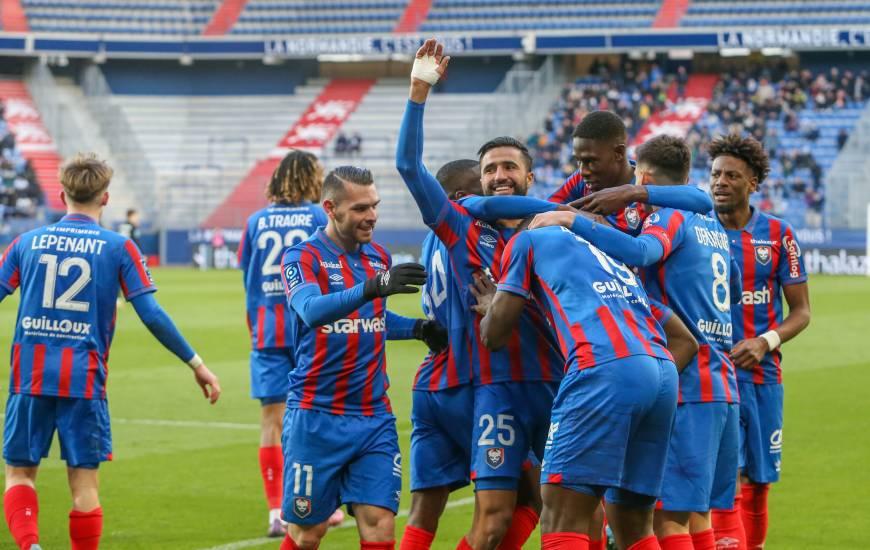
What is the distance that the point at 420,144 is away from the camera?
19.1 ft

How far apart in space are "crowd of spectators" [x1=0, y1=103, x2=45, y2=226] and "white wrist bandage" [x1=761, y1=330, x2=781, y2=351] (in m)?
37.7

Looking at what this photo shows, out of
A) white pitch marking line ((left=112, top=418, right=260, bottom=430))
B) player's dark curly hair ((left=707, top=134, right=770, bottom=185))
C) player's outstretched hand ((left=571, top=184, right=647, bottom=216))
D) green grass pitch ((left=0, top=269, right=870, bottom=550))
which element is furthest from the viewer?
white pitch marking line ((left=112, top=418, right=260, bottom=430))

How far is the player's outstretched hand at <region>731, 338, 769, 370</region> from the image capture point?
6652 mm

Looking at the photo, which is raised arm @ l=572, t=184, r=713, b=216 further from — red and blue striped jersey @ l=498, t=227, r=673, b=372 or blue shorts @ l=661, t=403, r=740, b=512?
blue shorts @ l=661, t=403, r=740, b=512

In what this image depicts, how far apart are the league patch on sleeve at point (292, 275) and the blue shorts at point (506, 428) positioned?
907mm

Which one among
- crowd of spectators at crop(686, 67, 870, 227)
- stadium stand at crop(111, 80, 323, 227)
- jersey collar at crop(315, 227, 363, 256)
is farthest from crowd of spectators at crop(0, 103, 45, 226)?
jersey collar at crop(315, 227, 363, 256)

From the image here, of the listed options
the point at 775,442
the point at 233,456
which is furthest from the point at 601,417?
the point at 233,456

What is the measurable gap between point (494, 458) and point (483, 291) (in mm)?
695

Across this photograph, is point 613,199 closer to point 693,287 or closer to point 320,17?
point 693,287

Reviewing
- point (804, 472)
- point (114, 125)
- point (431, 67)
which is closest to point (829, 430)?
point (804, 472)

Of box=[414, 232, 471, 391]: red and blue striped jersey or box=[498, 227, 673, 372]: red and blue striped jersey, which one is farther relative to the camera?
box=[414, 232, 471, 391]: red and blue striped jersey

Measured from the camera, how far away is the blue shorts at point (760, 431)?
6.78m

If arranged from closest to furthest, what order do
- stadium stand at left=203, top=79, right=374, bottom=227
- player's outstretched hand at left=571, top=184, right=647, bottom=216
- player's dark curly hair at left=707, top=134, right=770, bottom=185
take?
player's outstretched hand at left=571, top=184, right=647, bottom=216
player's dark curly hair at left=707, top=134, right=770, bottom=185
stadium stand at left=203, top=79, right=374, bottom=227

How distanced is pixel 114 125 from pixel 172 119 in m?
2.98
